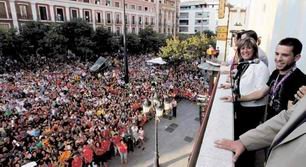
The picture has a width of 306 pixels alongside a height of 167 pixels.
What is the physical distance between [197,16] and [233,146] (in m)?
68.3

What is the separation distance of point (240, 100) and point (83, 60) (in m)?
25.4

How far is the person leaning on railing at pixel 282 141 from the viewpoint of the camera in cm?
94

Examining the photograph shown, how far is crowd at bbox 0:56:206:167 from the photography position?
29.2ft

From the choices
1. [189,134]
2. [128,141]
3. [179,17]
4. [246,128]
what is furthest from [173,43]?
[179,17]

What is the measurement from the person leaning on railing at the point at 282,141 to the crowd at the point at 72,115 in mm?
8337

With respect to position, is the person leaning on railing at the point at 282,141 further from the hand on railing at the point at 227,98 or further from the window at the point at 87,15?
the window at the point at 87,15

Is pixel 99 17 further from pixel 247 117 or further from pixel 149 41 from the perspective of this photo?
pixel 247 117

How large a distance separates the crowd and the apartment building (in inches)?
384

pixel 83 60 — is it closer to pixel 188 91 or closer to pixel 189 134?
pixel 188 91

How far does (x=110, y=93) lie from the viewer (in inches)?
621

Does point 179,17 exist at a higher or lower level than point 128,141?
higher

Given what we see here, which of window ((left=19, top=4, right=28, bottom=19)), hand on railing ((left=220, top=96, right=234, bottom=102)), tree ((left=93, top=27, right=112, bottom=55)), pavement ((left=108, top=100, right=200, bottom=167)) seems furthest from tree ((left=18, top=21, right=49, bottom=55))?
hand on railing ((left=220, top=96, right=234, bottom=102))

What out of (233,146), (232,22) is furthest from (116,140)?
(232,22)

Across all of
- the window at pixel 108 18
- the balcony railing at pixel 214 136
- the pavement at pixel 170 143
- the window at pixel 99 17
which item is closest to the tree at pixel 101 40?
the window at pixel 99 17
